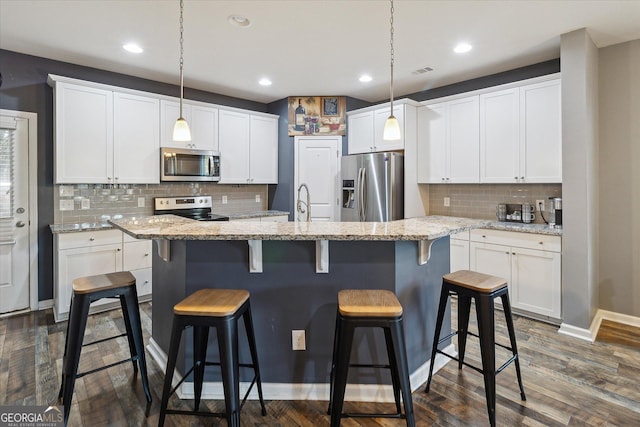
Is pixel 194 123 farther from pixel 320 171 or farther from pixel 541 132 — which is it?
pixel 541 132

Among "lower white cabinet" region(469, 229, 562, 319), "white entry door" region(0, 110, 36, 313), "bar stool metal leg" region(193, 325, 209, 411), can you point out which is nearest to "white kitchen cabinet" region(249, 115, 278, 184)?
"white entry door" region(0, 110, 36, 313)

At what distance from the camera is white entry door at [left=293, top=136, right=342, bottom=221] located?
5.01m

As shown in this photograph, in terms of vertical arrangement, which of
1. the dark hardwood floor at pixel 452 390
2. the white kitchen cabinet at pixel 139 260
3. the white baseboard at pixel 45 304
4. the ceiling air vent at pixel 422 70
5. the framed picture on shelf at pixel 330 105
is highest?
the ceiling air vent at pixel 422 70

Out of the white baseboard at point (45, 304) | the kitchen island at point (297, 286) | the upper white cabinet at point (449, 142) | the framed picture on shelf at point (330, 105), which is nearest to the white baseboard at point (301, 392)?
the kitchen island at point (297, 286)

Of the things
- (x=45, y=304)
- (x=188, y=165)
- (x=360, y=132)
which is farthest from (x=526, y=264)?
(x=45, y=304)

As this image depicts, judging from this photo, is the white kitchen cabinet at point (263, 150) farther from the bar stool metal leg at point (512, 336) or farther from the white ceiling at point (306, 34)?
the bar stool metal leg at point (512, 336)

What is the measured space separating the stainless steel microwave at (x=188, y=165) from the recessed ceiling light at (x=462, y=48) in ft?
10.0

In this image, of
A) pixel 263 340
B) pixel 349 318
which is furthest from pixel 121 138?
pixel 349 318

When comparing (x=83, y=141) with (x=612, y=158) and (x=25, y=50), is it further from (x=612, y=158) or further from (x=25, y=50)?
(x=612, y=158)

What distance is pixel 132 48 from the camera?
132 inches

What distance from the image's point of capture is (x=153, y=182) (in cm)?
414

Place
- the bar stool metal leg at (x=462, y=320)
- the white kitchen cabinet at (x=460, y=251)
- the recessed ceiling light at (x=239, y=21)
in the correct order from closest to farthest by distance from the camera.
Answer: the bar stool metal leg at (x=462, y=320) < the recessed ceiling light at (x=239, y=21) < the white kitchen cabinet at (x=460, y=251)

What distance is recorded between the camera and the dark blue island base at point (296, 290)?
2092 millimetres

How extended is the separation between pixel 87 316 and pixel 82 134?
7.87 ft
